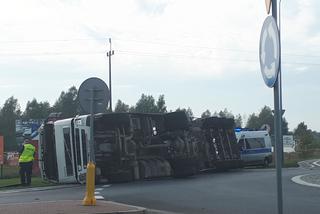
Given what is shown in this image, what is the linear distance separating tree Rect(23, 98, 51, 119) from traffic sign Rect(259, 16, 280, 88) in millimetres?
123833

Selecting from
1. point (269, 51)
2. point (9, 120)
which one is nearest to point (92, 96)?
point (269, 51)

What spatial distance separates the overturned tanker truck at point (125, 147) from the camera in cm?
2119

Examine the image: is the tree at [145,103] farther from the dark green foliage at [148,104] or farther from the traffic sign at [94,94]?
the traffic sign at [94,94]

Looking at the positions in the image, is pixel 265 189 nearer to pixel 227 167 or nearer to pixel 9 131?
pixel 227 167

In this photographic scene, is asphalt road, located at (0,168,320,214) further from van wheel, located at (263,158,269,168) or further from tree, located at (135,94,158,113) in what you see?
tree, located at (135,94,158,113)

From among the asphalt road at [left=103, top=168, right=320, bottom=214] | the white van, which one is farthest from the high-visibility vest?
the white van

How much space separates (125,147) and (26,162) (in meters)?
3.78

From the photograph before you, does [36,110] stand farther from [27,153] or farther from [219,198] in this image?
[219,198]

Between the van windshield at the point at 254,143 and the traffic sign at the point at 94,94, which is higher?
the traffic sign at the point at 94,94

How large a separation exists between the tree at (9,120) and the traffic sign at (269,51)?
114 m

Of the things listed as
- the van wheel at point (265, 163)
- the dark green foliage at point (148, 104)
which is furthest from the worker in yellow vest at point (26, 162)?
the dark green foliage at point (148, 104)

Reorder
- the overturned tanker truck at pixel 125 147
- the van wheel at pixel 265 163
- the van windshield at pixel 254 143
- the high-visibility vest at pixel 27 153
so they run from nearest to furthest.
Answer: the overturned tanker truck at pixel 125 147, the high-visibility vest at pixel 27 153, the van windshield at pixel 254 143, the van wheel at pixel 265 163

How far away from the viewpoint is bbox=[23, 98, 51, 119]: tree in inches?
5103

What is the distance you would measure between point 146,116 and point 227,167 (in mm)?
5372
